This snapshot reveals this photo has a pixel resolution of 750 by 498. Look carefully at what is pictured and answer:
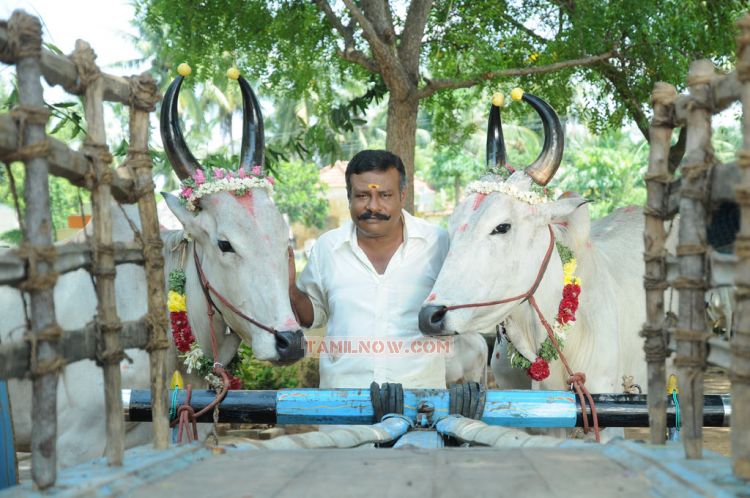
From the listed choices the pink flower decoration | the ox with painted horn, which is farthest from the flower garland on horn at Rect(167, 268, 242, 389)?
the ox with painted horn

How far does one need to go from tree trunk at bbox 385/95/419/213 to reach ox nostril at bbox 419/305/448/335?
11.9 ft

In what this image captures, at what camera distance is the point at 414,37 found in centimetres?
732

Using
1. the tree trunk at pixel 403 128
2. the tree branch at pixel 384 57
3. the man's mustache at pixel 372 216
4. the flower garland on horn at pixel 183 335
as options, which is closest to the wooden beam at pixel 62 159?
the flower garland on horn at pixel 183 335

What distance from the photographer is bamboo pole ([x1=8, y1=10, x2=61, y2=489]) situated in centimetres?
195

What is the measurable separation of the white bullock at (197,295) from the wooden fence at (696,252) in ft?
4.94

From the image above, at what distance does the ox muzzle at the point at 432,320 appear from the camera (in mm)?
3600

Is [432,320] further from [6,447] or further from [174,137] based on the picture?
[6,447]

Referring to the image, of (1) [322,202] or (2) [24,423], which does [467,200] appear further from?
(1) [322,202]

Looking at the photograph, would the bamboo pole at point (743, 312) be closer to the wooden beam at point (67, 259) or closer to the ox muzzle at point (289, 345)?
the wooden beam at point (67, 259)

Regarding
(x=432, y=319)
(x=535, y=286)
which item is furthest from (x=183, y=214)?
(x=535, y=286)

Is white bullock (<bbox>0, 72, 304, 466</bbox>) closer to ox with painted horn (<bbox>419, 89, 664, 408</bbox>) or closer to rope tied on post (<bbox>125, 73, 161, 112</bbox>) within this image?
ox with painted horn (<bbox>419, 89, 664, 408</bbox>)

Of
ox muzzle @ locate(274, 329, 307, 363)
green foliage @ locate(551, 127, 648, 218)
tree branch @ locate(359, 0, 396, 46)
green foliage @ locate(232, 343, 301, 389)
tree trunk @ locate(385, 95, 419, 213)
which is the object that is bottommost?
green foliage @ locate(232, 343, 301, 389)

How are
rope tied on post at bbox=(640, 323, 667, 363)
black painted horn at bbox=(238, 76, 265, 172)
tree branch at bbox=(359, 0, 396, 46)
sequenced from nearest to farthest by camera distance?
rope tied on post at bbox=(640, 323, 667, 363) < black painted horn at bbox=(238, 76, 265, 172) < tree branch at bbox=(359, 0, 396, 46)

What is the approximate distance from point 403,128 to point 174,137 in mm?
3487
